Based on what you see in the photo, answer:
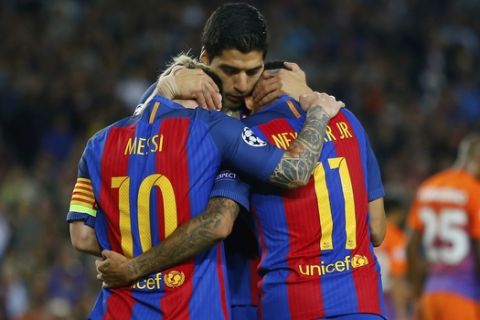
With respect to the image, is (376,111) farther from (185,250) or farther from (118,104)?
(185,250)

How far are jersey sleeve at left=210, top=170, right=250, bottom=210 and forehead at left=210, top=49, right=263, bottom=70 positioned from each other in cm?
50

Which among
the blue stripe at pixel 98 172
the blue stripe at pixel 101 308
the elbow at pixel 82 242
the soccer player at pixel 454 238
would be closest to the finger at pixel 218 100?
the blue stripe at pixel 98 172

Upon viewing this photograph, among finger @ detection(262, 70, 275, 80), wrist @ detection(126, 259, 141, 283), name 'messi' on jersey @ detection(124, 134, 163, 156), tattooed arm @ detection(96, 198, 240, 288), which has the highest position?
finger @ detection(262, 70, 275, 80)

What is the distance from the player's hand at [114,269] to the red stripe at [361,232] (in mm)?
997

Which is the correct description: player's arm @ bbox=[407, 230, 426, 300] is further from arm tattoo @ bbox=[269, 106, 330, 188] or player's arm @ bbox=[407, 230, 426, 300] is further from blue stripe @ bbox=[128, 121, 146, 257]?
blue stripe @ bbox=[128, 121, 146, 257]

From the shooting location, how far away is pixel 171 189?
4773mm

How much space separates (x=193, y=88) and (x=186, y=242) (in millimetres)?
693

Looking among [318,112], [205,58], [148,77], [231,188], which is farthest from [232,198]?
[148,77]

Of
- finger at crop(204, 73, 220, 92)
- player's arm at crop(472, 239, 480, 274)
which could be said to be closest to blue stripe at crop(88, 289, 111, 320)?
finger at crop(204, 73, 220, 92)

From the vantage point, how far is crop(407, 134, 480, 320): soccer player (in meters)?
8.23

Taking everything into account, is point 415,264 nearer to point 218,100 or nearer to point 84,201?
point 218,100

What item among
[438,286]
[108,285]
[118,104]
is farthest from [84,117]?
[108,285]

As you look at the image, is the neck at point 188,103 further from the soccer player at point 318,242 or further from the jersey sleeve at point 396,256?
the jersey sleeve at point 396,256

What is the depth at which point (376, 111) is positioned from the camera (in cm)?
1527
